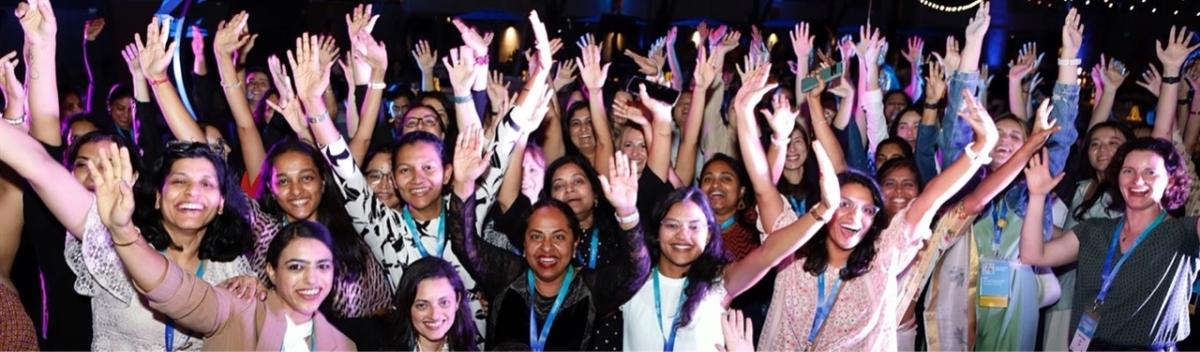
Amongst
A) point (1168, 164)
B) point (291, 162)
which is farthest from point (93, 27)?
point (1168, 164)

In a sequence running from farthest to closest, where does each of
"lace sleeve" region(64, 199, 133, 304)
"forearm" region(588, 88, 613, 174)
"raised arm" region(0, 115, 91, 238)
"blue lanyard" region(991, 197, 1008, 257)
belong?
"forearm" region(588, 88, 613, 174) < "blue lanyard" region(991, 197, 1008, 257) < "raised arm" region(0, 115, 91, 238) < "lace sleeve" region(64, 199, 133, 304)

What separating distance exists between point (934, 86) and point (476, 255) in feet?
7.63

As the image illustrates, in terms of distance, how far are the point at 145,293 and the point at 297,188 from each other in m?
1.05

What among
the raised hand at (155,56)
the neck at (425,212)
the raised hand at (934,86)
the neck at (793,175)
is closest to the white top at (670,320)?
the neck at (425,212)

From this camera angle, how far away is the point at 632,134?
4469 mm

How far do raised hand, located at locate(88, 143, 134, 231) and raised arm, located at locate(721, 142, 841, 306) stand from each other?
1472mm

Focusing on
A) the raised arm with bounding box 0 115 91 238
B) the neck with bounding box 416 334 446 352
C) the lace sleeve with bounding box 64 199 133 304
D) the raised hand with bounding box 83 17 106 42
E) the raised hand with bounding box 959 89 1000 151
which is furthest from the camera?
the raised hand with bounding box 83 17 106 42

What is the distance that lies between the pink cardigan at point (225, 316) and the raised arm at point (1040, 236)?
200 centimetres

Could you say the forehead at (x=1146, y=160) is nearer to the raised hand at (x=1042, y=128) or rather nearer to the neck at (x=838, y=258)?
the raised hand at (x=1042, y=128)

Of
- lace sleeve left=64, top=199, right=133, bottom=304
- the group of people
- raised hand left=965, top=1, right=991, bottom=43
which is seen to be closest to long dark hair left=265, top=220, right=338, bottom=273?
the group of people

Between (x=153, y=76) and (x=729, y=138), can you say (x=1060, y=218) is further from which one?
(x=153, y=76)

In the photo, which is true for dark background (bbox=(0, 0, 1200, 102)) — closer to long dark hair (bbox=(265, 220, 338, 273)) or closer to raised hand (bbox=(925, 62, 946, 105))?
raised hand (bbox=(925, 62, 946, 105))

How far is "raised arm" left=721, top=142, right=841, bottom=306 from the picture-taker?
2.97 metres

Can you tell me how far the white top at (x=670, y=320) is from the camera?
3.15 m
